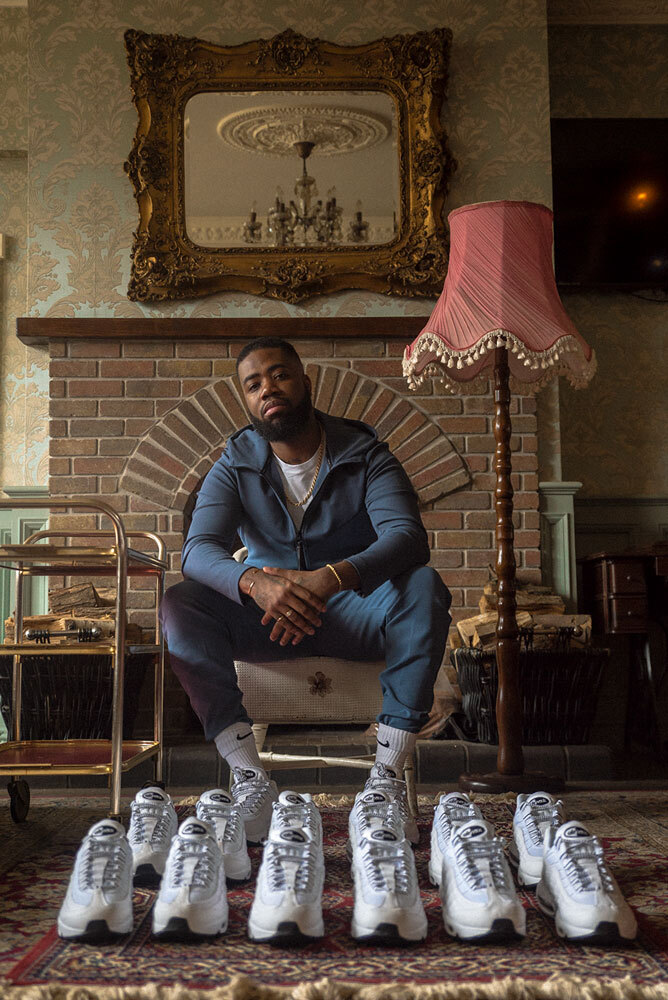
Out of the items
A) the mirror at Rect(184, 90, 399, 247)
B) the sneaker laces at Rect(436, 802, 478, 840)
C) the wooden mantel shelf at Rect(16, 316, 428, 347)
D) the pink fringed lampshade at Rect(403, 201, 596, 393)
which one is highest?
the mirror at Rect(184, 90, 399, 247)

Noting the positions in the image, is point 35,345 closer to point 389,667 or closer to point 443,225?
point 443,225

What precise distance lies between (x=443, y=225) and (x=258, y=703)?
2190mm

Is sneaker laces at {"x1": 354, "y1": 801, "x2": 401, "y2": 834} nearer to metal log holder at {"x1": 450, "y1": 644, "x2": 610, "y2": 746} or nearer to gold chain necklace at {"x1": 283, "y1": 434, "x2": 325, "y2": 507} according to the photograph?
gold chain necklace at {"x1": 283, "y1": 434, "x2": 325, "y2": 507}

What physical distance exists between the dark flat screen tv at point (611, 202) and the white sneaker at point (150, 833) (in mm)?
2862

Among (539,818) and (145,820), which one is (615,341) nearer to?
(539,818)

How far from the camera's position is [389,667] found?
2002 millimetres

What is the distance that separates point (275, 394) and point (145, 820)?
107 centimetres

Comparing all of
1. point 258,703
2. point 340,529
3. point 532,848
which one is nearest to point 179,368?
point 340,529

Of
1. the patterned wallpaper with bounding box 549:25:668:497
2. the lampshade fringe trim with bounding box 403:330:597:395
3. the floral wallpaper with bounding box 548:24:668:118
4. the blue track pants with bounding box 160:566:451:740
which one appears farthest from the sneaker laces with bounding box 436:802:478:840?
the floral wallpaper with bounding box 548:24:668:118

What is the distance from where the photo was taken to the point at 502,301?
2.46 metres

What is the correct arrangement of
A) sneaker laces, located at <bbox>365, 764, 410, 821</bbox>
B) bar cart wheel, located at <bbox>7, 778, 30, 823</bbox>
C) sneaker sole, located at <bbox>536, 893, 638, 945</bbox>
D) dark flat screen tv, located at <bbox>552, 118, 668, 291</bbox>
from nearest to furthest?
1. sneaker sole, located at <bbox>536, 893, 638, 945</bbox>
2. sneaker laces, located at <bbox>365, 764, 410, 821</bbox>
3. bar cart wheel, located at <bbox>7, 778, 30, 823</bbox>
4. dark flat screen tv, located at <bbox>552, 118, 668, 291</bbox>

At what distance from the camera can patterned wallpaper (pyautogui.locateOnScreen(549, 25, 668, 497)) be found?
3.88 meters

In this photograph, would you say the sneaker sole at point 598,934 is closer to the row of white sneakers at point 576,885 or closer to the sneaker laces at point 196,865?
the row of white sneakers at point 576,885

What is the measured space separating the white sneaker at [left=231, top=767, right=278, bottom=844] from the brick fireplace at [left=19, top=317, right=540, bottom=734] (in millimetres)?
1604
